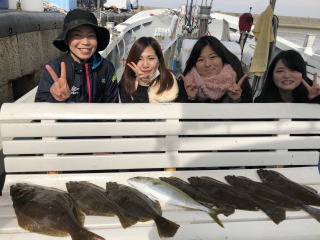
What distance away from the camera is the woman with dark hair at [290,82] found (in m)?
2.99

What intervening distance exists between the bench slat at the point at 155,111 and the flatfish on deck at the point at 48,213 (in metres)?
0.63

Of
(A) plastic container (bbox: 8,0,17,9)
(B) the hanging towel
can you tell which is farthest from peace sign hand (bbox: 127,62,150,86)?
(A) plastic container (bbox: 8,0,17,9)

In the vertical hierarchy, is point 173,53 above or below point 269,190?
above

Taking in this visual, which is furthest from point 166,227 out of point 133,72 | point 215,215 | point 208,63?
point 208,63

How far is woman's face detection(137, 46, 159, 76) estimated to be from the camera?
9.44 feet

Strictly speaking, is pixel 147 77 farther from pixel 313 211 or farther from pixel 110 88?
pixel 313 211

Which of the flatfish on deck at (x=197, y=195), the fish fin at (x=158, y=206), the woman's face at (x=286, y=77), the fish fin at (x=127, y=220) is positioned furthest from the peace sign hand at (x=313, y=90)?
the fish fin at (x=127, y=220)

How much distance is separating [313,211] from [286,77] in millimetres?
1385

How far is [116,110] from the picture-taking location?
2578 millimetres

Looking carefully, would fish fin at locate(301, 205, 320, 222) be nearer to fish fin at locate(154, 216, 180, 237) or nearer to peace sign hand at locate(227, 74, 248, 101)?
fish fin at locate(154, 216, 180, 237)

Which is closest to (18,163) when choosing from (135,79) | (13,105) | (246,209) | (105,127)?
(13,105)

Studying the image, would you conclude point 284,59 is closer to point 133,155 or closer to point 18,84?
point 133,155

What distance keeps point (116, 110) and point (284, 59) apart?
1.82 metres

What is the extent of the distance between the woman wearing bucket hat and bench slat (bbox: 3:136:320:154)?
0.44m
